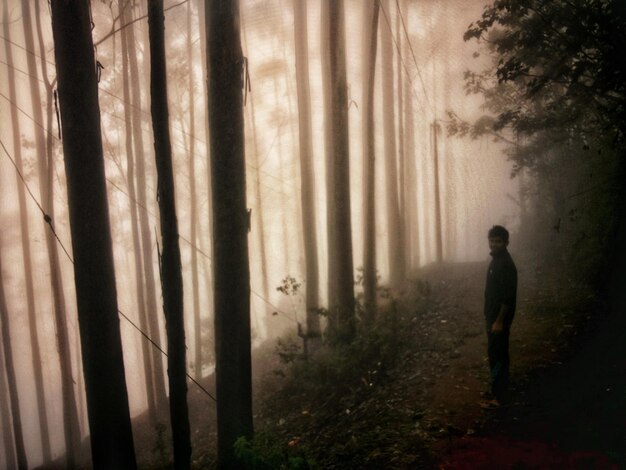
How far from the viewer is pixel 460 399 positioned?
560 centimetres

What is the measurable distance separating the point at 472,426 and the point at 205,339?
19.4 m

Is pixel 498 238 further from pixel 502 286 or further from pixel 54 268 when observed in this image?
pixel 54 268

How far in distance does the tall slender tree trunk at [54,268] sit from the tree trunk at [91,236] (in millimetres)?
7781

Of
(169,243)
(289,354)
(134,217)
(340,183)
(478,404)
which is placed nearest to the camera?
(169,243)

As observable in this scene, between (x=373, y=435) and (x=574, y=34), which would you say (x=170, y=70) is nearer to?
(x=574, y=34)

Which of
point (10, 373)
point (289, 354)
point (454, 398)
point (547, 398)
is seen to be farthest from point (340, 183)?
point (10, 373)

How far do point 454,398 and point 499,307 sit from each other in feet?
5.07

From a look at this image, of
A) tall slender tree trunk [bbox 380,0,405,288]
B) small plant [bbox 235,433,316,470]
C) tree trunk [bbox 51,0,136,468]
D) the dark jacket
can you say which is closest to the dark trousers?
the dark jacket

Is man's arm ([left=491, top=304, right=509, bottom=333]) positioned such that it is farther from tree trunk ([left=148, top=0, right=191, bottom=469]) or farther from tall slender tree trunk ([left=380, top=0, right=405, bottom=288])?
tall slender tree trunk ([left=380, top=0, right=405, bottom=288])

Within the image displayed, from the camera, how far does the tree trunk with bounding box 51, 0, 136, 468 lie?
5059 mm

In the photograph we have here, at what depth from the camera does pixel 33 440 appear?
3014 centimetres

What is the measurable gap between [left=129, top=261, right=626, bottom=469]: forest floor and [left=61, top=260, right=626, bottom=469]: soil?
0.06ft

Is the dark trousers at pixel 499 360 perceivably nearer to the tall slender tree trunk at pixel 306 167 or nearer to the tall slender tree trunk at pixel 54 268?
the tall slender tree trunk at pixel 306 167

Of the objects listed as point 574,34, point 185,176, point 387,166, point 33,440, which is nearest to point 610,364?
point 574,34
